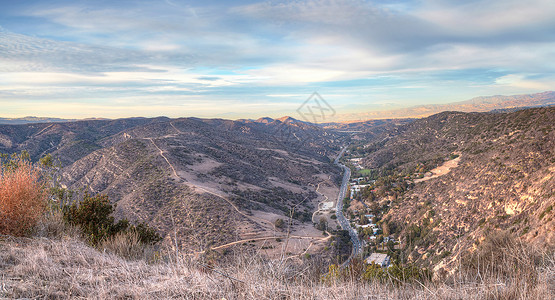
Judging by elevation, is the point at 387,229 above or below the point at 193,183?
below

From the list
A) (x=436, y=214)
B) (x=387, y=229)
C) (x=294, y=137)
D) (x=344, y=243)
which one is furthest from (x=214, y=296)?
(x=294, y=137)

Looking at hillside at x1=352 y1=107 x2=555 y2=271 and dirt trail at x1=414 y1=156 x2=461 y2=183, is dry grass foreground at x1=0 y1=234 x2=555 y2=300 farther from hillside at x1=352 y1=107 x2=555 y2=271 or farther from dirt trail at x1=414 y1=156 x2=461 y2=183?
dirt trail at x1=414 y1=156 x2=461 y2=183

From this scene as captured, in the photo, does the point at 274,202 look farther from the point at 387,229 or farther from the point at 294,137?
the point at 294,137

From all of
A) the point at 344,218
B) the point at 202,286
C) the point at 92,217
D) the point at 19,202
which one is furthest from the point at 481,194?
Answer: the point at 19,202

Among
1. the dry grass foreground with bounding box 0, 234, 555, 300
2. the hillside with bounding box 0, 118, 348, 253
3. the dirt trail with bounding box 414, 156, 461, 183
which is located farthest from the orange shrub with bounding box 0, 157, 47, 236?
the dirt trail with bounding box 414, 156, 461, 183

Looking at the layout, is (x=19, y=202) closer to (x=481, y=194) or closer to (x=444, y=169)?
(x=481, y=194)

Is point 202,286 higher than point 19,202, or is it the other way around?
point 19,202

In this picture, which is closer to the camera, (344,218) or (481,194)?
(481,194)

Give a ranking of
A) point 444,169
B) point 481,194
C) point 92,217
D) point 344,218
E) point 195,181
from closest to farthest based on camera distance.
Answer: point 92,217 < point 481,194 < point 195,181 < point 444,169 < point 344,218
